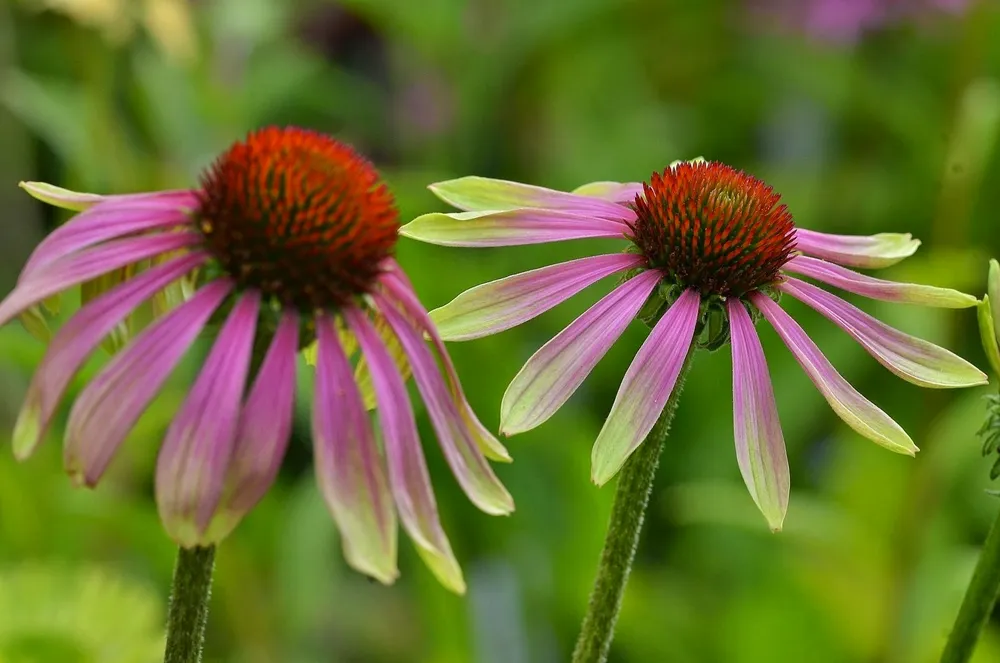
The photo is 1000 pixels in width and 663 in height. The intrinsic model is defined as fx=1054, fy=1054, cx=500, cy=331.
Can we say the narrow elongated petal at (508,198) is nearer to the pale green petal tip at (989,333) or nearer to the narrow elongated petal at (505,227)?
the narrow elongated petal at (505,227)

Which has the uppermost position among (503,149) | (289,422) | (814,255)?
(503,149)

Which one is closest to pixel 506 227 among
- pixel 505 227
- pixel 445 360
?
pixel 505 227

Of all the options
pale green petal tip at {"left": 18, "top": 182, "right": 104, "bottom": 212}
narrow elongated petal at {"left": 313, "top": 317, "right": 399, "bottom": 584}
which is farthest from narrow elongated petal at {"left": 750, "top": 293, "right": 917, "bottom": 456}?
pale green petal tip at {"left": 18, "top": 182, "right": 104, "bottom": 212}

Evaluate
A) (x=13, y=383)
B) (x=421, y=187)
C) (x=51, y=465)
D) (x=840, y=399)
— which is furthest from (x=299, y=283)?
(x=13, y=383)

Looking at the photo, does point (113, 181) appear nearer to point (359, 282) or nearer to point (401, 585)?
point (401, 585)

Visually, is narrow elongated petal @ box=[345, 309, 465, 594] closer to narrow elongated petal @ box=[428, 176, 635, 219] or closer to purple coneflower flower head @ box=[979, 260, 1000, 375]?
narrow elongated petal @ box=[428, 176, 635, 219]
